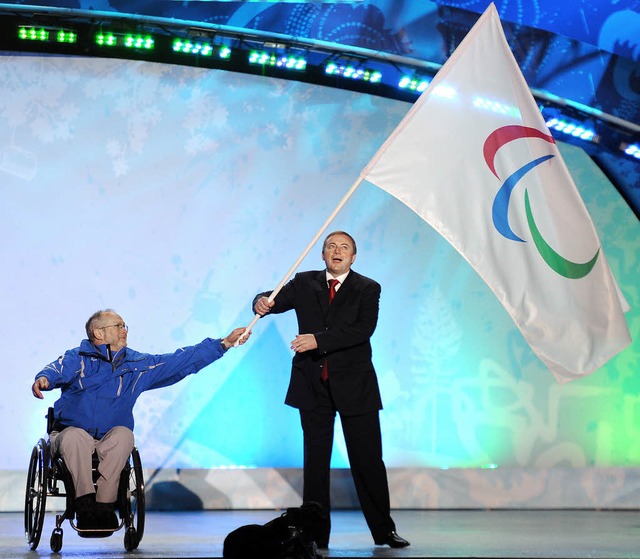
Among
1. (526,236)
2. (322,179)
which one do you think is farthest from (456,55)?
(322,179)

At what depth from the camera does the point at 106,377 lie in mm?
4133

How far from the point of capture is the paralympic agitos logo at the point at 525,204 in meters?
4.07

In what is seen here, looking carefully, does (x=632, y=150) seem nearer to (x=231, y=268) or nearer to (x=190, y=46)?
(x=231, y=268)

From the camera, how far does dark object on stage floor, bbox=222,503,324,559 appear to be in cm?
312

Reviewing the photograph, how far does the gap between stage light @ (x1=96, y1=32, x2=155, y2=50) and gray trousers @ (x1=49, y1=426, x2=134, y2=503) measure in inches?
118

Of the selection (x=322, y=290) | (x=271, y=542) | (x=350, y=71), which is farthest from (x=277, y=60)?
(x=271, y=542)

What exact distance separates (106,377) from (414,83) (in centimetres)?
317

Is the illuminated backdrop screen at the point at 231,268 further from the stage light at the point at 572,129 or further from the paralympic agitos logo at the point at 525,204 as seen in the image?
the paralympic agitos logo at the point at 525,204

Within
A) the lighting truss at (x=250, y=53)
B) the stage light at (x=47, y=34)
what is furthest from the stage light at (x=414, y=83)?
the stage light at (x=47, y=34)

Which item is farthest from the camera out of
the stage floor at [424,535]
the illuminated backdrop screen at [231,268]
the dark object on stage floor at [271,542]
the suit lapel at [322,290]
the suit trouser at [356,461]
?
the illuminated backdrop screen at [231,268]

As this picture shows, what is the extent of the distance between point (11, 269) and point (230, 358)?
1388 millimetres

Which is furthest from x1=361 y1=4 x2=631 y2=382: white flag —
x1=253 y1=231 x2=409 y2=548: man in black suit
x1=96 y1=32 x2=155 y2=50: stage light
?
x1=96 y1=32 x2=155 y2=50: stage light

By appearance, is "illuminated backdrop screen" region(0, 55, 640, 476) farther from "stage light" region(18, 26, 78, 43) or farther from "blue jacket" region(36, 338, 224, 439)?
"blue jacket" region(36, 338, 224, 439)

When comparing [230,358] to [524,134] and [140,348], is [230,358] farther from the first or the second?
[524,134]
